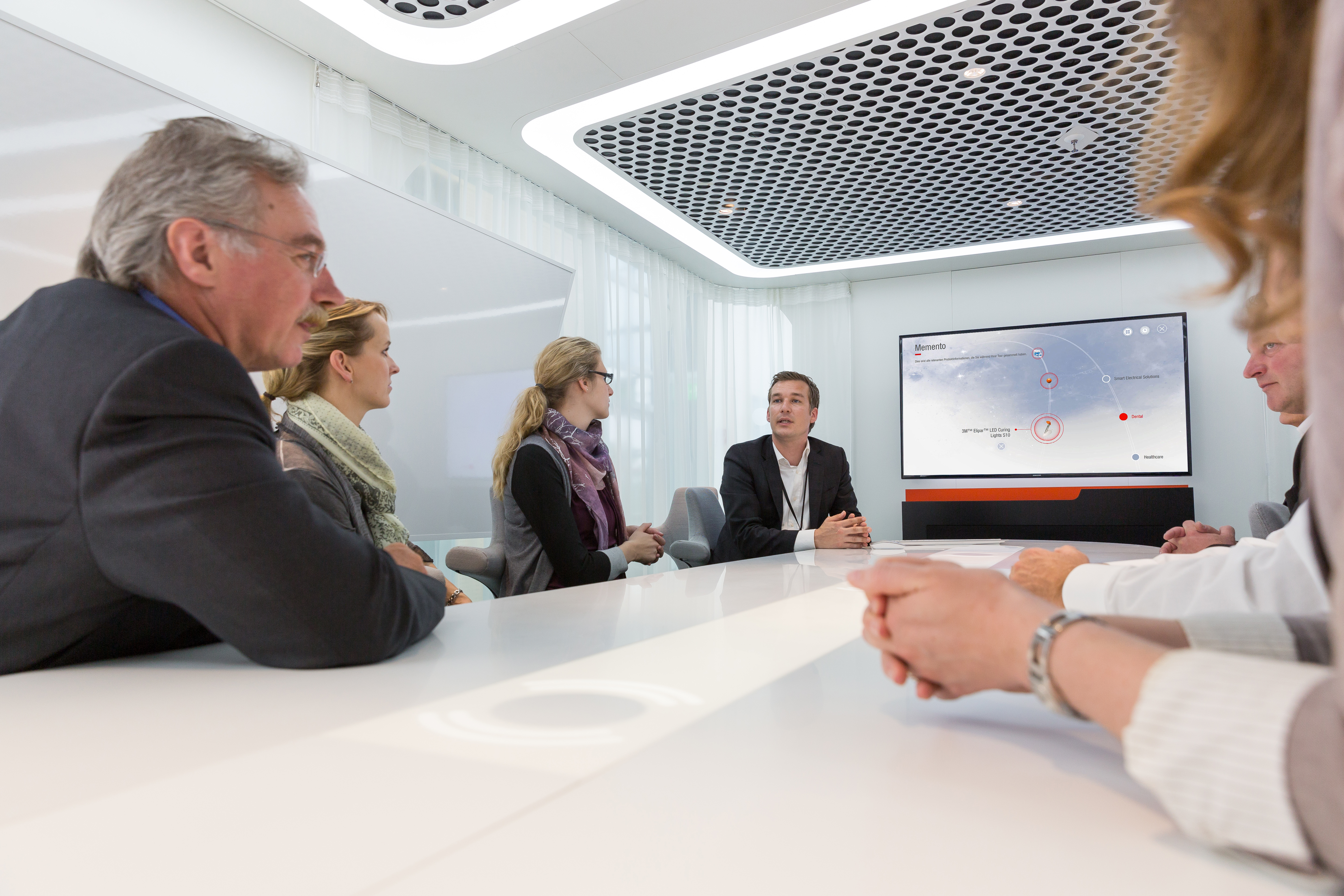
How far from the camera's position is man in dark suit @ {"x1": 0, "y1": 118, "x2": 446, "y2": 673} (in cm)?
84

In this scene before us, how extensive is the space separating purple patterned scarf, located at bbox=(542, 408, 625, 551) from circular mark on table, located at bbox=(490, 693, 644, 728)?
2.01 meters

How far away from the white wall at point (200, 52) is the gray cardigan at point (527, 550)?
1765 millimetres

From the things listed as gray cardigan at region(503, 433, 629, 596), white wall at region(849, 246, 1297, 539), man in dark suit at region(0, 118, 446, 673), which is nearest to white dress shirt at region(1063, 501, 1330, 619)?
man in dark suit at region(0, 118, 446, 673)

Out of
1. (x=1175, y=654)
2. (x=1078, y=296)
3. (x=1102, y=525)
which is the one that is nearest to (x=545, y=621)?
(x=1175, y=654)

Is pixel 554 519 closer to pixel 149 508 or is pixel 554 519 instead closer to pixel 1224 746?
pixel 149 508

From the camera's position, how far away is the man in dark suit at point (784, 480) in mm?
3537

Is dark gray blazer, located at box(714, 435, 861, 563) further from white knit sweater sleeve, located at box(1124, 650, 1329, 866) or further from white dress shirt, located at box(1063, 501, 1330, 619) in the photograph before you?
white knit sweater sleeve, located at box(1124, 650, 1329, 866)

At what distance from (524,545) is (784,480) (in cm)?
157

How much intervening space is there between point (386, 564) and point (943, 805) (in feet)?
2.43

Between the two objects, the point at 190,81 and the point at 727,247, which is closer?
the point at 190,81

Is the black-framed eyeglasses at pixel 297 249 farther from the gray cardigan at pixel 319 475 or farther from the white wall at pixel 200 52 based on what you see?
the white wall at pixel 200 52

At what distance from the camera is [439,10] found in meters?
2.89

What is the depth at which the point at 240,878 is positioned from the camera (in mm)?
424

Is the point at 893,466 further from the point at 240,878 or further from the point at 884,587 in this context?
the point at 240,878
